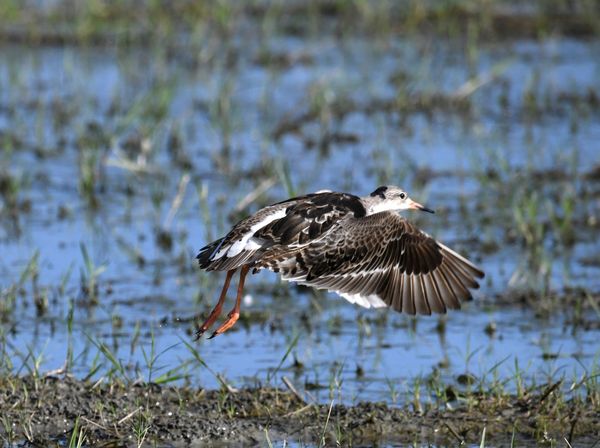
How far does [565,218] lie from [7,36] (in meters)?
8.40

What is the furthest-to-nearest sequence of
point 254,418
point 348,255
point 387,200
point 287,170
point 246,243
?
point 287,170, point 387,200, point 348,255, point 246,243, point 254,418

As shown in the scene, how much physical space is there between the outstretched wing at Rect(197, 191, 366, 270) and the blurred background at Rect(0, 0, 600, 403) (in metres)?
0.53

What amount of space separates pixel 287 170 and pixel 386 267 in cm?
229

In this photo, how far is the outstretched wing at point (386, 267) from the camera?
742 cm

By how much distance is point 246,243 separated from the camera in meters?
7.25

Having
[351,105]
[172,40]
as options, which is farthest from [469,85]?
[172,40]

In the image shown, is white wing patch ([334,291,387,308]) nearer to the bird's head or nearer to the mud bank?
the bird's head

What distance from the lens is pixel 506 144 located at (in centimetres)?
1286

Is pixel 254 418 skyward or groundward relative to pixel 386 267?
groundward

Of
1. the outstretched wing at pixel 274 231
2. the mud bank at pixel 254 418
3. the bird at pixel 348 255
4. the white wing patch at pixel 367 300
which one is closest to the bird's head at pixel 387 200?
the bird at pixel 348 255

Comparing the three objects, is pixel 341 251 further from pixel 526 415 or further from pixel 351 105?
pixel 351 105

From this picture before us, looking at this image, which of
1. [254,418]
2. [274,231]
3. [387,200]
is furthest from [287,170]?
[254,418]

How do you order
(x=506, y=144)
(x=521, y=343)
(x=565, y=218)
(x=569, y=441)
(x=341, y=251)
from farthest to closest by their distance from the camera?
(x=506, y=144)
(x=565, y=218)
(x=521, y=343)
(x=341, y=251)
(x=569, y=441)

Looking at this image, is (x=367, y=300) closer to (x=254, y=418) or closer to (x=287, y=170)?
(x=254, y=418)
